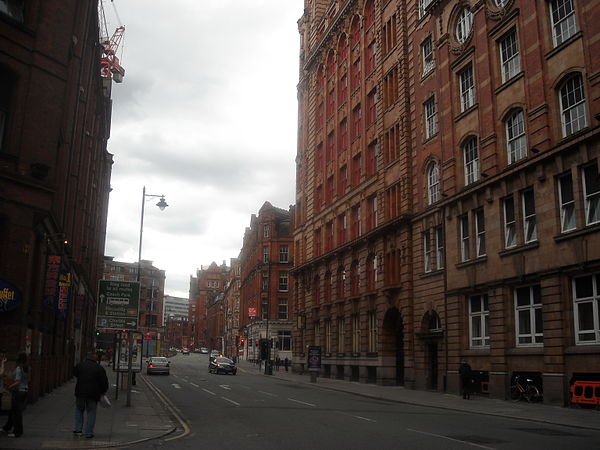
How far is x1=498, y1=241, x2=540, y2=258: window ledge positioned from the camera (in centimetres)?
2653

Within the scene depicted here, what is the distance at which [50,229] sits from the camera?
73.9 feet

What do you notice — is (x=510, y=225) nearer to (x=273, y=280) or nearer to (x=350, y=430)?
(x=350, y=430)

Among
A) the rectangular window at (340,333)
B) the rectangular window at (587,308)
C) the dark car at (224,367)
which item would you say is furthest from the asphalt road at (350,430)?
the dark car at (224,367)

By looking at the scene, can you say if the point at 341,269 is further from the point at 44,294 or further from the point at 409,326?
the point at 44,294

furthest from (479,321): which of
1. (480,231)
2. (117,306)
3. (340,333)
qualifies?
(340,333)

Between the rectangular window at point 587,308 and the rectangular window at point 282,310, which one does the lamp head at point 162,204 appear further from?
the rectangular window at point 282,310

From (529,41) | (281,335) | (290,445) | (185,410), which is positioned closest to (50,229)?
(185,410)

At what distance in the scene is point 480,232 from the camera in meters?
31.4

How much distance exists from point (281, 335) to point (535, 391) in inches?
2649

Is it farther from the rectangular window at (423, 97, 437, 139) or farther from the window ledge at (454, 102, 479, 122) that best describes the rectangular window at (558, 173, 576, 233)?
the rectangular window at (423, 97, 437, 139)

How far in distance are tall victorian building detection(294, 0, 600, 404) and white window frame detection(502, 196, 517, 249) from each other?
0.27 feet

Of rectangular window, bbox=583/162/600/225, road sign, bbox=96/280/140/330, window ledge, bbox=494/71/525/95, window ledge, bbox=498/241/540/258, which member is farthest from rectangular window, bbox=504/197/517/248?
road sign, bbox=96/280/140/330

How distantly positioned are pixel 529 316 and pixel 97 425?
1906 centimetres

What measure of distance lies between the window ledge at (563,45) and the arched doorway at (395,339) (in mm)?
19697
